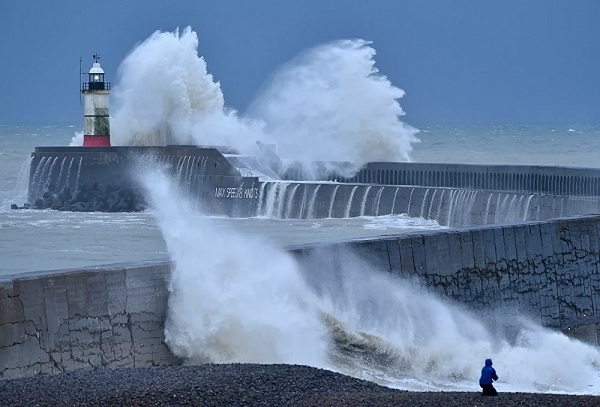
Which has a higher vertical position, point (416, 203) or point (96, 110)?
point (96, 110)

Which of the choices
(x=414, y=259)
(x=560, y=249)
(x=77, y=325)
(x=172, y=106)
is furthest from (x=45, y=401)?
(x=172, y=106)

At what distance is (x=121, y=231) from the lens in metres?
23.3

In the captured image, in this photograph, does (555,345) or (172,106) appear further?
(172,106)

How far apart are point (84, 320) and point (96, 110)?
21794mm

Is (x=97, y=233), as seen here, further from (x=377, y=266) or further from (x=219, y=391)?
(x=219, y=391)

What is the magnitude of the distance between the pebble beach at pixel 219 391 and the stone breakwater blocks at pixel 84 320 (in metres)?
0.44

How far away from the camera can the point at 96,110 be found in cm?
2975

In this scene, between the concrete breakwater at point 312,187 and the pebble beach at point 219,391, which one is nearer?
the pebble beach at point 219,391

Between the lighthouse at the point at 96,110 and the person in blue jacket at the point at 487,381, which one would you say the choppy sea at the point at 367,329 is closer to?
the person in blue jacket at the point at 487,381

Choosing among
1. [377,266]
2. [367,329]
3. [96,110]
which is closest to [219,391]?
[367,329]

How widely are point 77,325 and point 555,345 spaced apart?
486 centimetres

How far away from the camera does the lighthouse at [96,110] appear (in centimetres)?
2967

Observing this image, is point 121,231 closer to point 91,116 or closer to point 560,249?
point 91,116

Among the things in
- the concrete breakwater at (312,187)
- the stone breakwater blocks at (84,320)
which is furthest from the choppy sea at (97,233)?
the stone breakwater blocks at (84,320)
